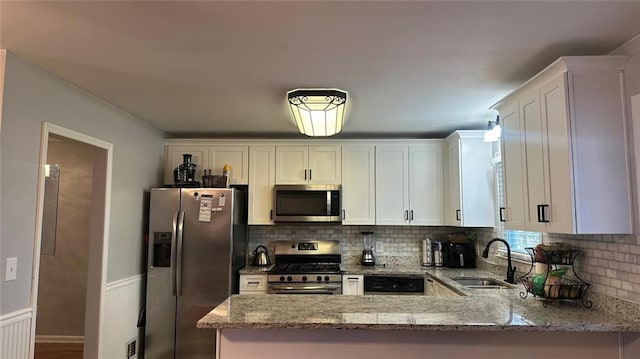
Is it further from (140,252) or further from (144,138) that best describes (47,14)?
(140,252)

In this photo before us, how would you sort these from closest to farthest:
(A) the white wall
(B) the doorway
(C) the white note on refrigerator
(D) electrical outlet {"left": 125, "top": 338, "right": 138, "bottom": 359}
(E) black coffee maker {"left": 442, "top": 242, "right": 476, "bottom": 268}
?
(A) the white wall
(D) electrical outlet {"left": 125, "top": 338, "right": 138, "bottom": 359}
(C) the white note on refrigerator
(E) black coffee maker {"left": 442, "top": 242, "right": 476, "bottom": 268}
(B) the doorway

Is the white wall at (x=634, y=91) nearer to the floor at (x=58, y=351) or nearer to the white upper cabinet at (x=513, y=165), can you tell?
the white upper cabinet at (x=513, y=165)

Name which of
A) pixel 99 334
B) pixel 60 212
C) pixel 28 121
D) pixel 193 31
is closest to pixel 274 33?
pixel 193 31

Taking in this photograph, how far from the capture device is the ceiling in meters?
1.75

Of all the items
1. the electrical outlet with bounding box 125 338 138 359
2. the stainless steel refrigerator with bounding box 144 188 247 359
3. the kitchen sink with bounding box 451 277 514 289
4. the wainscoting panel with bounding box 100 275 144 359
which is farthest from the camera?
the stainless steel refrigerator with bounding box 144 188 247 359

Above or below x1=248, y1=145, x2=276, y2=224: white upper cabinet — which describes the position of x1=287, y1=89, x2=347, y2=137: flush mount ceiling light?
above

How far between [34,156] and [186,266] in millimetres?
1745

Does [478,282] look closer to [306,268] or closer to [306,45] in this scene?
[306,268]

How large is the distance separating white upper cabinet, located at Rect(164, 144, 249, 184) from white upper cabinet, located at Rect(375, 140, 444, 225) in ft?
4.92

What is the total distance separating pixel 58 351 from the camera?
4508 mm

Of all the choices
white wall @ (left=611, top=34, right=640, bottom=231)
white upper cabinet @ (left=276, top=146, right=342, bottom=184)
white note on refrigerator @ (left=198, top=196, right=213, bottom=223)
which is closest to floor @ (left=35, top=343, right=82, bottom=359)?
white note on refrigerator @ (left=198, top=196, right=213, bottom=223)

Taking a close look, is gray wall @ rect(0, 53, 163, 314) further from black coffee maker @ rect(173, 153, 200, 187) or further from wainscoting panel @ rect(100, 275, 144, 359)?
black coffee maker @ rect(173, 153, 200, 187)

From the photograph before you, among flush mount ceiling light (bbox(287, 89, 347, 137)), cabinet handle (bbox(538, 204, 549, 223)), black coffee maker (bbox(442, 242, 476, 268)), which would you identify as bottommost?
black coffee maker (bbox(442, 242, 476, 268))

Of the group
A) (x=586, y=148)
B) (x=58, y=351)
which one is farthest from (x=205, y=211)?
(x=586, y=148)
